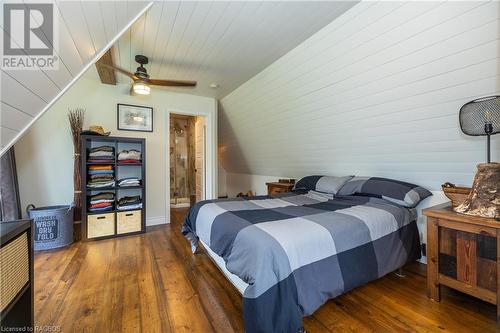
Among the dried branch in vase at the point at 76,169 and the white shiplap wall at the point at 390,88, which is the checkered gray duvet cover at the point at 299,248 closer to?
the white shiplap wall at the point at 390,88

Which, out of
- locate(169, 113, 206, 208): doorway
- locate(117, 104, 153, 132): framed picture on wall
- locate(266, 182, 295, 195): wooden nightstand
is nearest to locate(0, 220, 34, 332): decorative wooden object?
locate(117, 104, 153, 132): framed picture on wall

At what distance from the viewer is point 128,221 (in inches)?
127

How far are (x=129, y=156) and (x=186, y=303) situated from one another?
8.11ft

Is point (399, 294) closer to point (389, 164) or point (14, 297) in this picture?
point (389, 164)

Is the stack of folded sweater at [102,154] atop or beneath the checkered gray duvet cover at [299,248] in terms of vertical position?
atop

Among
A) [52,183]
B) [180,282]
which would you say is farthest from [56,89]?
[52,183]

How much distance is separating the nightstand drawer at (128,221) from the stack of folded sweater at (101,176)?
49 cm

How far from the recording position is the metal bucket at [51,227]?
8.67 feet

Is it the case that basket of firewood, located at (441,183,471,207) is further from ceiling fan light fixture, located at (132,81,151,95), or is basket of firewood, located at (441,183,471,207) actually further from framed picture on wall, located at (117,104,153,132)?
framed picture on wall, located at (117,104,153,132)

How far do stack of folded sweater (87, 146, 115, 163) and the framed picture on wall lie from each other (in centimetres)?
48

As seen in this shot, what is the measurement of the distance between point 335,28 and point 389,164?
5.24 feet

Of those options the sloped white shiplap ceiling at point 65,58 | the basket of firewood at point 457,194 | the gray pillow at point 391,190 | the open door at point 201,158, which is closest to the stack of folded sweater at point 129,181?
the open door at point 201,158

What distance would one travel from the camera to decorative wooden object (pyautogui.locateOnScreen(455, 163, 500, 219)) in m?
1.47

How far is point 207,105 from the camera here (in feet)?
13.7
